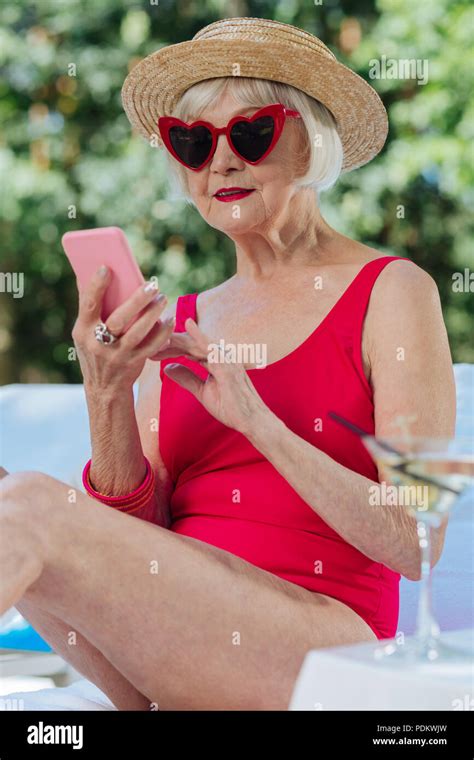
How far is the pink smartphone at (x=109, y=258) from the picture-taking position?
1.84 meters

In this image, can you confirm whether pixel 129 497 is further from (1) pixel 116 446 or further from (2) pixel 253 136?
(2) pixel 253 136

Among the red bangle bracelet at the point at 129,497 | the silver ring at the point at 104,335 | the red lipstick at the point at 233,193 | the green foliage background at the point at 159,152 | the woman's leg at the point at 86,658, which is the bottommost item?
the woman's leg at the point at 86,658

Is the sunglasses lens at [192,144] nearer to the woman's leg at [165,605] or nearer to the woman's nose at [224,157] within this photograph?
the woman's nose at [224,157]

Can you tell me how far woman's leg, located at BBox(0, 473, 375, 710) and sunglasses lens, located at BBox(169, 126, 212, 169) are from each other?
825 millimetres

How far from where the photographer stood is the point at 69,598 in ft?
5.69

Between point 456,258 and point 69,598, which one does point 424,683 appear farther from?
point 456,258

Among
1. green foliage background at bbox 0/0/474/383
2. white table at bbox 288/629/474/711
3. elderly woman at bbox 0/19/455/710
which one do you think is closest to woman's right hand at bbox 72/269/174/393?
elderly woman at bbox 0/19/455/710

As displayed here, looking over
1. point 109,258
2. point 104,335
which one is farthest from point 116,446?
point 109,258

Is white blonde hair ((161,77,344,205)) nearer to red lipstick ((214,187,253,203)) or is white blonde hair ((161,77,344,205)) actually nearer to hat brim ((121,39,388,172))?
hat brim ((121,39,388,172))

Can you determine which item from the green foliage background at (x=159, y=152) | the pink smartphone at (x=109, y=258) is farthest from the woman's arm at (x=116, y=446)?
the green foliage background at (x=159, y=152)

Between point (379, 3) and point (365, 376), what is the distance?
7.44 m

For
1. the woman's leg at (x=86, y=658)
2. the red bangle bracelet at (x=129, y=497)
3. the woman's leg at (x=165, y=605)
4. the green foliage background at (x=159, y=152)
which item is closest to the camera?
the woman's leg at (x=165, y=605)

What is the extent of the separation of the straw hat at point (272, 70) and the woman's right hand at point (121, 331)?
2.20ft

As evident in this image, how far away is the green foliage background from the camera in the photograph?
8789 mm
